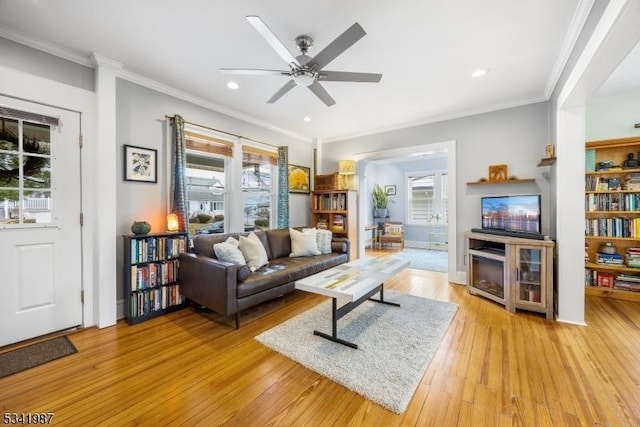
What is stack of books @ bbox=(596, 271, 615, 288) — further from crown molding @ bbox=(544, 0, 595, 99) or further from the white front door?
the white front door

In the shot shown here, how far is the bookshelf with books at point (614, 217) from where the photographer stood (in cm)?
322

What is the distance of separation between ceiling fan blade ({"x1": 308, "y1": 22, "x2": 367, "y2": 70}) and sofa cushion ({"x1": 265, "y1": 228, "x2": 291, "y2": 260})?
2452 mm

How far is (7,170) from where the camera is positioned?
85.4 inches

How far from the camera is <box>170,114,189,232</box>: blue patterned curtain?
3059 mm

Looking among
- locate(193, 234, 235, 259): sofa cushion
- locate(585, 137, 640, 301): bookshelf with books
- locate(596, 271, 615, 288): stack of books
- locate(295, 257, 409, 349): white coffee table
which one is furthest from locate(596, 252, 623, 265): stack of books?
locate(193, 234, 235, 259): sofa cushion

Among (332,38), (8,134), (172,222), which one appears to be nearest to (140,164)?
(172,222)

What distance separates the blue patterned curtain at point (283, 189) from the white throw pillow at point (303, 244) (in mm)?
579

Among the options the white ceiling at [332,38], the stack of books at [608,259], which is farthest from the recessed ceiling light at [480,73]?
the stack of books at [608,259]

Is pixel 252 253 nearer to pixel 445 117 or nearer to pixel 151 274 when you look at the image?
pixel 151 274

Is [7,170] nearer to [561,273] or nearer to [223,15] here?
[223,15]

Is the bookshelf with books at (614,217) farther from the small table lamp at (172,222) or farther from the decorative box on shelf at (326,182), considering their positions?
the small table lamp at (172,222)

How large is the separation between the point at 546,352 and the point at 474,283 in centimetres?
139

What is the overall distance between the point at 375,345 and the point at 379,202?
226 inches

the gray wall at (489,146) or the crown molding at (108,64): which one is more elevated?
the crown molding at (108,64)
